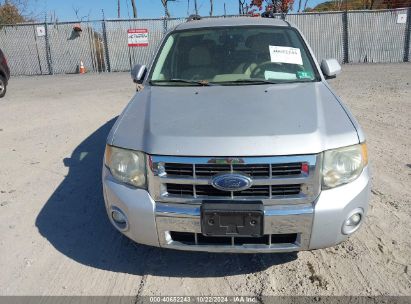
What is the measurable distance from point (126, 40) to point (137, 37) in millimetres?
563

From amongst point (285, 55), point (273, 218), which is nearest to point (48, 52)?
point (285, 55)

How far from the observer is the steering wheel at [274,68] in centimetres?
377

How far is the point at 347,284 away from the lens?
9.11 feet

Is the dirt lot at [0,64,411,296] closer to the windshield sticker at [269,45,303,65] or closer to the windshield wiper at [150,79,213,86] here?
the windshield wiper at [150,79,213,86]

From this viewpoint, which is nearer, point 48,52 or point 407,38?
point 407,38

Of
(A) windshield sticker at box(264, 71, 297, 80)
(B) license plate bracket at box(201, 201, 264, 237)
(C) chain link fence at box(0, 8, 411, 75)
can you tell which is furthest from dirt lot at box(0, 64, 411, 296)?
(C) chain link fence at box(0, 8, 411, 75)

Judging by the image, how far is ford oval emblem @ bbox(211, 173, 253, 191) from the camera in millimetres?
2459

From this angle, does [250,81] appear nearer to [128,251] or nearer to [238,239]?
[238,239]

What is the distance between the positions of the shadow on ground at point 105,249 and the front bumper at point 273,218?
45cm

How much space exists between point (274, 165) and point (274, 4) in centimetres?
2355

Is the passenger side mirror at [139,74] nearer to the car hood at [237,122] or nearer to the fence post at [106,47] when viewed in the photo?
the car hood at [237,122]

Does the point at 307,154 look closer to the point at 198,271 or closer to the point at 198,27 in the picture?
the point at 198,271

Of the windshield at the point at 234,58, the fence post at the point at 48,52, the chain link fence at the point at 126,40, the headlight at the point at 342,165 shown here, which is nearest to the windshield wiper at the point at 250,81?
the windshield at the point at 234,58

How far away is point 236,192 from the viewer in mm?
2527
